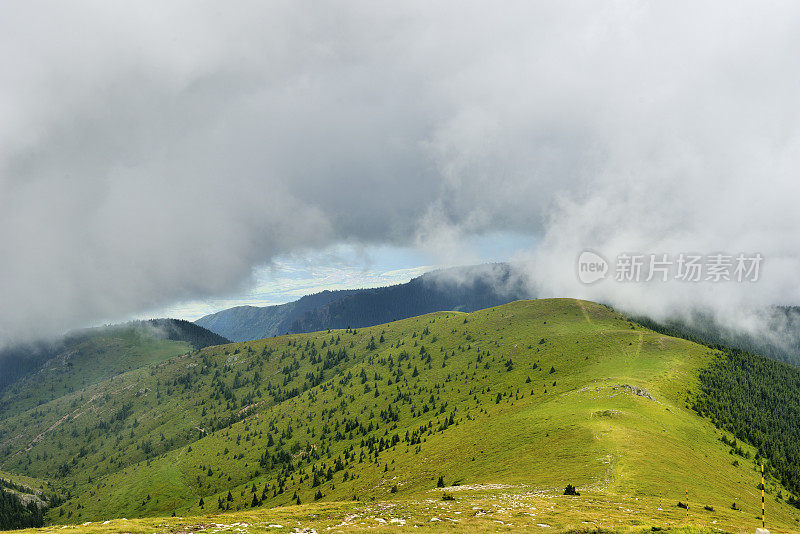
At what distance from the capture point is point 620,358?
620 ft

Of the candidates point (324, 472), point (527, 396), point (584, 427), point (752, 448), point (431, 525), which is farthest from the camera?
point (324, 472)

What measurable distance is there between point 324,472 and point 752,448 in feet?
492

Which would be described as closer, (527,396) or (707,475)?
(707,475)

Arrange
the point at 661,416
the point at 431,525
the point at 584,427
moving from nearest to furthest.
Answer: the point at 431,525 → the point at 584,427 → the point at 661,416

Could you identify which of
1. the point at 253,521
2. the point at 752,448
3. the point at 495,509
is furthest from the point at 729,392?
the point at 253,521

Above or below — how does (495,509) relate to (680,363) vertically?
above

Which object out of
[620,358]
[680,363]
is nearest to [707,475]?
[620,358]

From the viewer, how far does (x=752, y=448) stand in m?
124

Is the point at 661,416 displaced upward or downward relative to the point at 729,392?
upward

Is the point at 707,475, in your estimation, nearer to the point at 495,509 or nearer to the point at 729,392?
the point at 495,509

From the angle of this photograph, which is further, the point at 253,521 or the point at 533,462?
the point at 533,462

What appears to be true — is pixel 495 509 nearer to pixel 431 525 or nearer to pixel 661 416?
pixel 431 525

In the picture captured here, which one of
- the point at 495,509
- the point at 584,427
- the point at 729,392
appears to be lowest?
the point at 729,392

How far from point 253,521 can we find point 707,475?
77.7m
